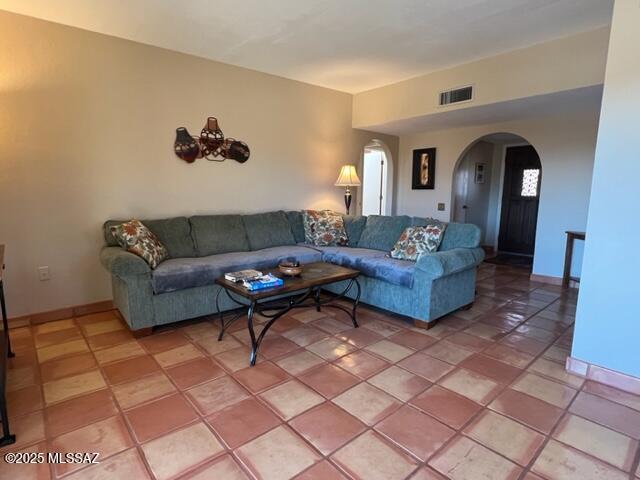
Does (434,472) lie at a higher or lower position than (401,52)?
lower

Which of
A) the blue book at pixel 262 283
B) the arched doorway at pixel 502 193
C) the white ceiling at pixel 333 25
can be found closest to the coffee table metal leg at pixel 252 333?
the blue book at pixel 262 283

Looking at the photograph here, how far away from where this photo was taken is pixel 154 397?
6.47 ft

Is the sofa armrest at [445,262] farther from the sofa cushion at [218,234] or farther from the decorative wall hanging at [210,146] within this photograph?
the decorative wall hanging at [210,146]

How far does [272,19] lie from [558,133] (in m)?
3.72

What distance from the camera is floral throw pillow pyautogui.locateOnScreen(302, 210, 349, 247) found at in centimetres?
420

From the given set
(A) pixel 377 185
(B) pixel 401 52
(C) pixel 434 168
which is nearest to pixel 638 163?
(B) pixel 401 52

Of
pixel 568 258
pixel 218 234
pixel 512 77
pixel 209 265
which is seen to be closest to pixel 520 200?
pixel 568 258

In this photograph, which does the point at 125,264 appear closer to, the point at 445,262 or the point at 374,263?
the point at 374,263

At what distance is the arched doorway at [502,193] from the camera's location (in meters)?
6.14

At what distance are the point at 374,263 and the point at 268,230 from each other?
145cm

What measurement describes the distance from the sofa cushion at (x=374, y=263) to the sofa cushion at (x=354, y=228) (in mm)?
337

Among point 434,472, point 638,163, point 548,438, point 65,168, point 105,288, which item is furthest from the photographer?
point 105,288

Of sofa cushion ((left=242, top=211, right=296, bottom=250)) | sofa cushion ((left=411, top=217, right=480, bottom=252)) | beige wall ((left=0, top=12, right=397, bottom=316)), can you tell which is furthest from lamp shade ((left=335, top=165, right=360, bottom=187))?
sofa cushion ((left=411, top=217, right=480, bottom=252))

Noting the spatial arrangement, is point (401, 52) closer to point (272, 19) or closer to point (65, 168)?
point (272, 19)
